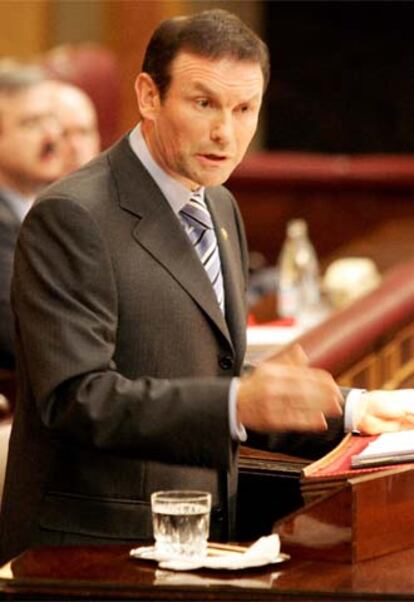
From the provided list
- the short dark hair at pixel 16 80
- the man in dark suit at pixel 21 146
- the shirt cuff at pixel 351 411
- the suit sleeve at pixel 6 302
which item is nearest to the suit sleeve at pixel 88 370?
the shirt cuff at pixel 351 411

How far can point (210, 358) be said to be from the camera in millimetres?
2746

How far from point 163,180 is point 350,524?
2.16 feet

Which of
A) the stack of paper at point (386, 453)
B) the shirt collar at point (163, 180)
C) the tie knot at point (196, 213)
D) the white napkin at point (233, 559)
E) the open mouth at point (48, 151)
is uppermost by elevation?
the open mouth at point (48, 151)

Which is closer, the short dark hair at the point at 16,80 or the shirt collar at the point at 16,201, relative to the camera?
the shirt collar at the point at 16,201

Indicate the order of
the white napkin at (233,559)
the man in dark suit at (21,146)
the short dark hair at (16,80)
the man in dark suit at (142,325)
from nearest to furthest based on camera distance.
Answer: the white napkin at (233,559)
the man in dark suit at (142,325)
the man in dark suit at (21,146)
the short dark hair at (16,80)

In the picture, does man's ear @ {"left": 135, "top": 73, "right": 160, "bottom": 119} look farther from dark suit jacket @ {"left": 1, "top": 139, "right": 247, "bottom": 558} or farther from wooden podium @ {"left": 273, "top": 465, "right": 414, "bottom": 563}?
wooden podium @ {"left": 273, "top": 465, "right": 414, "bottom": 563}

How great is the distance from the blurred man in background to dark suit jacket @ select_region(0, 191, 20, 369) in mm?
474

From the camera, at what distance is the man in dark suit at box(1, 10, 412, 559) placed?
8.24 ft

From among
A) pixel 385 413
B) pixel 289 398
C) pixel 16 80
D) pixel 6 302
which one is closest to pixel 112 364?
pixel 289 398

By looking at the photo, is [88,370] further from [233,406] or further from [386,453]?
[386,453]

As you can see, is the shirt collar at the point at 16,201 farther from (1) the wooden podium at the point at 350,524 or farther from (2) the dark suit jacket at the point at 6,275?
(1) the wooden podium at the point at 350,524

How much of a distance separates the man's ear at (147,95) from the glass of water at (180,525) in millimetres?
628

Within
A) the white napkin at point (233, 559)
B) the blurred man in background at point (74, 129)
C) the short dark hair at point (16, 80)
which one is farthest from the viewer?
the short dark hair at point (16, 80)

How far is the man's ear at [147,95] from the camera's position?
273 centimetres
